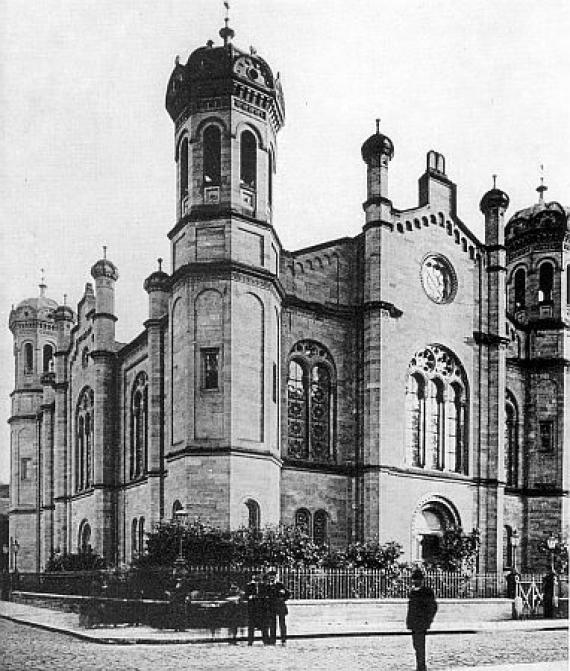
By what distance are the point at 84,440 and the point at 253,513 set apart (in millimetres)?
15365

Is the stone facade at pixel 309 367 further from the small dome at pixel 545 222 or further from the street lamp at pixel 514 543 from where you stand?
the street lamp at pixel 514 543

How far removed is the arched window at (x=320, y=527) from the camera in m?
31.7

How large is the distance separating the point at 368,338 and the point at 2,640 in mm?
17366

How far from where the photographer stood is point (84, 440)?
41.4 meters

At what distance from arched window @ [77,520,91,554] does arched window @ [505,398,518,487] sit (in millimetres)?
17196

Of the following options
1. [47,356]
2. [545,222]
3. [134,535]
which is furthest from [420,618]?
[47,356]

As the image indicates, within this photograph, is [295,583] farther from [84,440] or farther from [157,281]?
[84,440]

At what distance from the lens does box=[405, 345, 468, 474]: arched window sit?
34281 mm

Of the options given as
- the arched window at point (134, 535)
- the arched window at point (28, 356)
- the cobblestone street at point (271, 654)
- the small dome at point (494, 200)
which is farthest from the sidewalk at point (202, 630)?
the arched window at point (28, 356)

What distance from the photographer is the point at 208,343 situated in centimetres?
2847

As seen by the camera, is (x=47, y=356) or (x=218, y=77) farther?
(x=47, y=356)

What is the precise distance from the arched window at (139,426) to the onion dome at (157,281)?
369 cm

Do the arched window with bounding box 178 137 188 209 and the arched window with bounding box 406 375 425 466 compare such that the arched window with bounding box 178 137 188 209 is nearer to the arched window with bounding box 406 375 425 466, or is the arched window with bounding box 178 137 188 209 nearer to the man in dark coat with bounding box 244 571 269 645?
the arched window with bounding box 406 375 425 466

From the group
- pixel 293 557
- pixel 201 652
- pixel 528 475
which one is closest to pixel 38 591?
pixel 293 557
